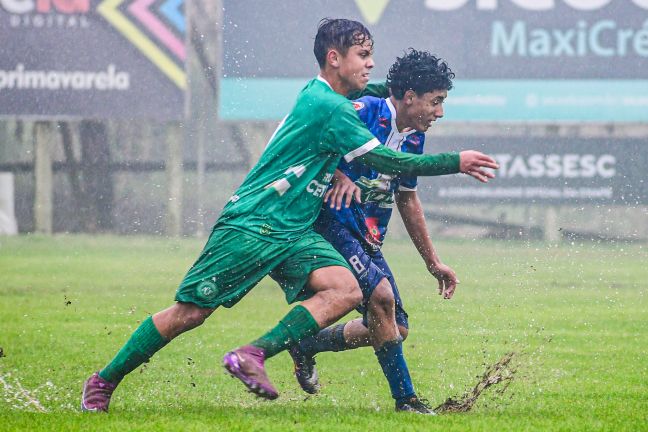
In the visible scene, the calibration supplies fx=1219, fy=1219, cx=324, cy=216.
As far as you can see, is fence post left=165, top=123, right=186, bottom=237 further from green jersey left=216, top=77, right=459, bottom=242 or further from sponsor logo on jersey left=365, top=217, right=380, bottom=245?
green jersey left=216, top=77, right=459, bottom=242

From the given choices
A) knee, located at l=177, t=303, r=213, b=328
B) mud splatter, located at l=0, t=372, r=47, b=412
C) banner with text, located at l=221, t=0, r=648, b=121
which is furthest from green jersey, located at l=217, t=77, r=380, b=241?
A: banner with text, located at l=221, t=0, r=648, b=121

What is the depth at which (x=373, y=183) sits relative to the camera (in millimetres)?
5125

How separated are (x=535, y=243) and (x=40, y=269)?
8.33m

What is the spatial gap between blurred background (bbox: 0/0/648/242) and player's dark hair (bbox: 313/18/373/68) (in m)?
14.5

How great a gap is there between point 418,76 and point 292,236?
966mm

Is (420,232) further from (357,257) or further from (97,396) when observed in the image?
(97,396)

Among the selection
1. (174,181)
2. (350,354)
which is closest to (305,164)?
(350,354)

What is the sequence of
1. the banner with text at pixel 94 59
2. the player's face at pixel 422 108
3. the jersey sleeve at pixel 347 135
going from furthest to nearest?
the banner with text at pixel 94 59 < the player's face at pixel 422 108 < the jersey sleeve at pixel 347 135

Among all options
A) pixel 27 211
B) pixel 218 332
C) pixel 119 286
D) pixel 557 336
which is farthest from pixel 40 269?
pixel 27 211

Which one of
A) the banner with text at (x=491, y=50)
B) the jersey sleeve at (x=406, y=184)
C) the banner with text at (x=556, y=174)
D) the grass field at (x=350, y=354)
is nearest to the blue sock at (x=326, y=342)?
the grass field at (x=350, y=354)

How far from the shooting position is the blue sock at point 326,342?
553 cm

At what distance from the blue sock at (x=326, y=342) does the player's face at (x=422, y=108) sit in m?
1.02

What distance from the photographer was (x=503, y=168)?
64.0 feet

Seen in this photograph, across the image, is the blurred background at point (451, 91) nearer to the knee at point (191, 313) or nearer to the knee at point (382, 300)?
the knee at point (382, 300)
